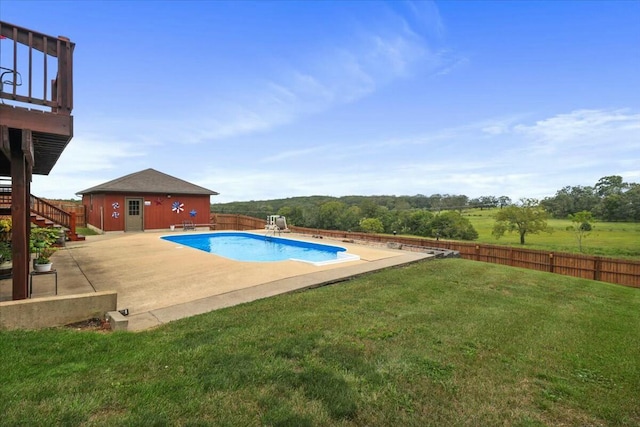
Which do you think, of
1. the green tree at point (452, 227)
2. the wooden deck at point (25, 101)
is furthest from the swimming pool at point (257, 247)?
the green tree at point (452, 227)

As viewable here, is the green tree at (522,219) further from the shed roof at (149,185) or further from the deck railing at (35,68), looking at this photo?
the deck railing at (35,68)

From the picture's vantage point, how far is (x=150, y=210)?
56.6 feet

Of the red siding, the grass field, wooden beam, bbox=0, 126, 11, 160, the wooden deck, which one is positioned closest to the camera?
wooden beam, bbox=0, 126, 11, 160

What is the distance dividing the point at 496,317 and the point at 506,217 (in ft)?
81.0

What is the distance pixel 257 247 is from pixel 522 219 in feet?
69.7

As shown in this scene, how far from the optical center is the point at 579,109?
14.1 meters

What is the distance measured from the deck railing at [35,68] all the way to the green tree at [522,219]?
90.1 feet

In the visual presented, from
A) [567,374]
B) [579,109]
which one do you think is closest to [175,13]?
[567,374]

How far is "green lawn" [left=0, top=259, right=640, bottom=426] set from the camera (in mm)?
2078

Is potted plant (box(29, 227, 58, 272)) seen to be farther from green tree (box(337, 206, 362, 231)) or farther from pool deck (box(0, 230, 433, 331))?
green tree (box(337, 206, 362, 231))

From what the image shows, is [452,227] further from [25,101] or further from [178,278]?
[25,101]

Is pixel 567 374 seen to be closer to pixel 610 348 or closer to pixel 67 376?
pixel 610 348

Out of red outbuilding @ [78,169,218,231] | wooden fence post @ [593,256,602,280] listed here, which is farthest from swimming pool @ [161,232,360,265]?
wooden fence post @ [593,256,602,280]

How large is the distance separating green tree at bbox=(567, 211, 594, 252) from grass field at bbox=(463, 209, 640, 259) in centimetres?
84
